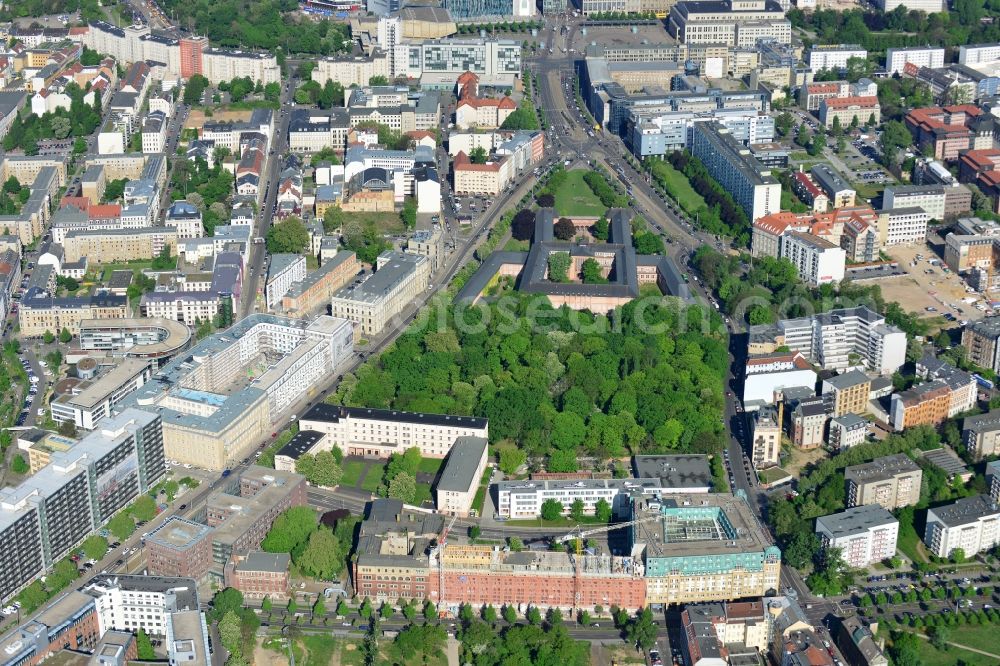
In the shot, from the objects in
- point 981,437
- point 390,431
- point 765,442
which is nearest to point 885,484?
point 765,442

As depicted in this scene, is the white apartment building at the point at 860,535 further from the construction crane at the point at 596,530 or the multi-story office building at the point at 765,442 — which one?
the construction crane at the point at 596,530

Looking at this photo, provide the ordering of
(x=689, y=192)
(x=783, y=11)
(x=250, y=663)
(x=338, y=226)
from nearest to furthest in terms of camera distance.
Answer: (x=250, y=663)
(x=338, y=226)
(x=689, y=192)
(x=783, y=11)

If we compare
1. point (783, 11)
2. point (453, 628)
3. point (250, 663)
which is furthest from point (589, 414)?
point (783, 11)

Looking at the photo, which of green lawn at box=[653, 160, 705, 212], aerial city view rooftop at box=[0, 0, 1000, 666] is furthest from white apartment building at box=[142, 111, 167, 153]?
green lawn at box=[653, 160, 705, 212]

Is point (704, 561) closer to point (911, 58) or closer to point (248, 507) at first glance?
point (248, 507)

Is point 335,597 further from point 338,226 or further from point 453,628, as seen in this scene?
point 338,226

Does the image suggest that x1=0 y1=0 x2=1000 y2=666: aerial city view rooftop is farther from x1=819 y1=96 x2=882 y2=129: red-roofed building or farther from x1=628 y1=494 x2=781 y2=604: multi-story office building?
x1=819 y1=96 x2=882 y2=129: red-roofed building
